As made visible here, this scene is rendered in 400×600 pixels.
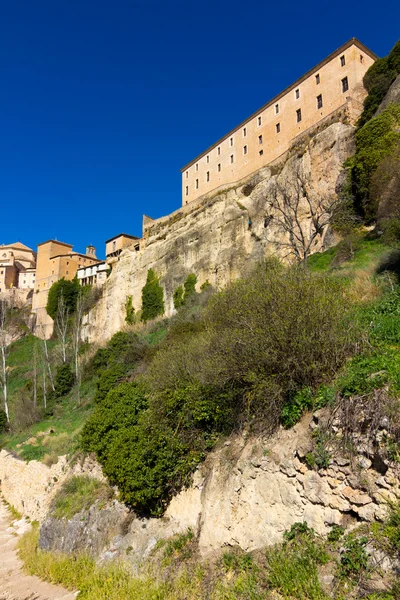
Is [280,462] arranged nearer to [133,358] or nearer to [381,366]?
[381,366]

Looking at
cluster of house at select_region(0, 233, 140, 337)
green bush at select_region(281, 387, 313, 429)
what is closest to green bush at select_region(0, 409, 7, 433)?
cluster of house at select_region(0, 233, 140, 337)

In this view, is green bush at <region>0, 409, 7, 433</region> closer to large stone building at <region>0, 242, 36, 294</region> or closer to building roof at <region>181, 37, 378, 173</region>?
building roof at <region>181, 37, 378, 173</region>

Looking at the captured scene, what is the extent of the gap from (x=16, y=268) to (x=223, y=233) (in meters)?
53.9

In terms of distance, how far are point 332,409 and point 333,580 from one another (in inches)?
97.9

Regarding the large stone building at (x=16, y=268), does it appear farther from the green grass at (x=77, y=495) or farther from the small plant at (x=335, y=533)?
the small plant at (x=335, y=533)

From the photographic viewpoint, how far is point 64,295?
4991cm

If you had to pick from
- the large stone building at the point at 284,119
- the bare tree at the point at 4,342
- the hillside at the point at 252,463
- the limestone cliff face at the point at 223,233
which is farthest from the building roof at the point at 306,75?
the bare tree at the point at 4,342

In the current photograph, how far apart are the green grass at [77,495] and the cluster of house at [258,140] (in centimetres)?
2840

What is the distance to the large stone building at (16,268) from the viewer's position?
231 ft

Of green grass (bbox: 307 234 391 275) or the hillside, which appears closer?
the hillside

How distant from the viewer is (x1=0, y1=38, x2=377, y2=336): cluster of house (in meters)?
30.5

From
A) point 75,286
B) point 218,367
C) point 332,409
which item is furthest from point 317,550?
point 75,286

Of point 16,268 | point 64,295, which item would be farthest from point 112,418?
point 16,268

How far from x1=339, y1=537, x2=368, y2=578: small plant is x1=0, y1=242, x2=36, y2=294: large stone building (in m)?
70.7
